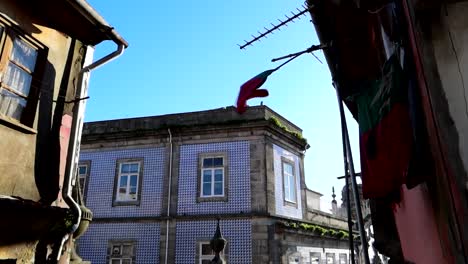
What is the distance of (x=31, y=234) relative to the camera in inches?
182

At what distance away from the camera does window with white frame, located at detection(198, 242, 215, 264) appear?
14391 millimetres

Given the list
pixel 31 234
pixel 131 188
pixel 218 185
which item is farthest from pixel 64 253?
pixel 131 188

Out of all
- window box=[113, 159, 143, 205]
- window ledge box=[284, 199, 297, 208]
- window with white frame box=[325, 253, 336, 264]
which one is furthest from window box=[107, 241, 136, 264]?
window with white frame box=[325, 253, 336, 264]

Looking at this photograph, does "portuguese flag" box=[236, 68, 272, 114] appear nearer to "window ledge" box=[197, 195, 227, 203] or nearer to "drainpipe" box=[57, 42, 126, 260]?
"drainpipe" box=[57, 42, 126, 260]

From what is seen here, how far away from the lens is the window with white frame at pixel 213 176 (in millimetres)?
15359

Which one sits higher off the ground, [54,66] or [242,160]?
[242,160]

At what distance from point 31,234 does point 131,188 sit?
12201mm

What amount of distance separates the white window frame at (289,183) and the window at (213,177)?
2.71 m

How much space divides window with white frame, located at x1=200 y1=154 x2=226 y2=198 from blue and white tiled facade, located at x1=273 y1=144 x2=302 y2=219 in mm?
2273

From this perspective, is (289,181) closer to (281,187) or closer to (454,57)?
(281,187)

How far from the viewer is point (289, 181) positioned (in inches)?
653

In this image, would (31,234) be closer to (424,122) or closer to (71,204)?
(71,204)

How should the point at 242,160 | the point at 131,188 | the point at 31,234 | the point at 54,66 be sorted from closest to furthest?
the point at 31,234 < the point at 54,66 < the point at 242,160 < the point at 131,188

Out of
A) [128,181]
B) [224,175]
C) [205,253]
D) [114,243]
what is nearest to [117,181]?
[128,181]
